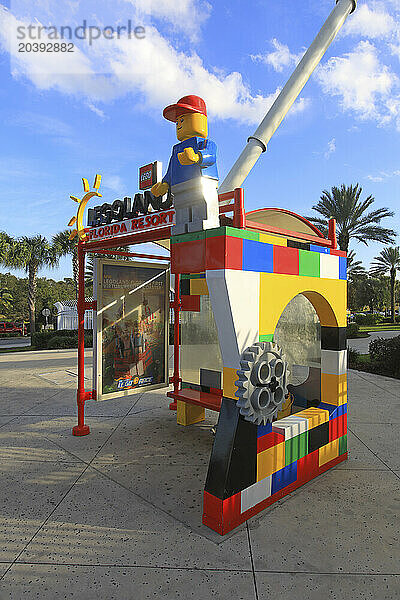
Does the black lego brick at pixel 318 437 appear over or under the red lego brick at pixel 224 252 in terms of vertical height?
under

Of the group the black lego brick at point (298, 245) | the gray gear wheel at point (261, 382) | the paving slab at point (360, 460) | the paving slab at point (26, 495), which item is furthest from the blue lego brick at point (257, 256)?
the paving slab at point (26, 495)

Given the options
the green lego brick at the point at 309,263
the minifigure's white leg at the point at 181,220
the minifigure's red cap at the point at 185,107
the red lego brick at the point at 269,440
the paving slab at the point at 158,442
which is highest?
the minifigure's red cap at the point at 185,107

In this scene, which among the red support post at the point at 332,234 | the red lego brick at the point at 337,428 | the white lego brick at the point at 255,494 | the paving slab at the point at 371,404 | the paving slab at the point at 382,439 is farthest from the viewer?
the paving slab at the point at 371,404

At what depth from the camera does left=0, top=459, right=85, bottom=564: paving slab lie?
3.28 m

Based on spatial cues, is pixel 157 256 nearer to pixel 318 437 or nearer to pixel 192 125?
pixel 192 125

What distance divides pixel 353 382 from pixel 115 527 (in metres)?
8.00

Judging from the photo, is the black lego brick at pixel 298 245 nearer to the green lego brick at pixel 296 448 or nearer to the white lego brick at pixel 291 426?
the white lego brick at pixel 291 426

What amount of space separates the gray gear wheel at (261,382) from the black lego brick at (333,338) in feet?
4.41

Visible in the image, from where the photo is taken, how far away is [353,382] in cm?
993

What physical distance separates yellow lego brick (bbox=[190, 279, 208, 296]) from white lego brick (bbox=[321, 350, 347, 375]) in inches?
83.5

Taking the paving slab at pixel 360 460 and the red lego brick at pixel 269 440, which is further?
the paving slab at pixel 360 460

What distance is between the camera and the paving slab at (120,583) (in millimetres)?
2623

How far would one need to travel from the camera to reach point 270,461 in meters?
3.72

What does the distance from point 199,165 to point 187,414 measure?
3928 millimetres
